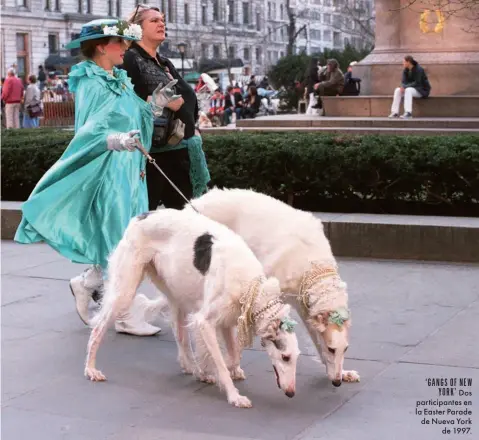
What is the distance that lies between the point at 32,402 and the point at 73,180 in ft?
5.96

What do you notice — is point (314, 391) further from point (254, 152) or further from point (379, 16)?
point (379, 16)

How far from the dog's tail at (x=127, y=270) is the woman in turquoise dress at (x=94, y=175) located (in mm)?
794

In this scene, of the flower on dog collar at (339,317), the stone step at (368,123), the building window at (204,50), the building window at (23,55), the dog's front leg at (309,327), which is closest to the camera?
the flower on dog collar at (339,317)

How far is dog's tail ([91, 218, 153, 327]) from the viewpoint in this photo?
20.1 ft

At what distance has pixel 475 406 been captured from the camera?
18.1 ft

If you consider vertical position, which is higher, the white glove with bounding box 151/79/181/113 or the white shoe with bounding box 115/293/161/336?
the white glove with bounding box 151/79/181/113

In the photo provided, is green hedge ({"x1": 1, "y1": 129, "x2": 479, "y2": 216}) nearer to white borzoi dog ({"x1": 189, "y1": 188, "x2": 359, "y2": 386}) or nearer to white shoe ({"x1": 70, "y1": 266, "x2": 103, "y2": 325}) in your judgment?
white shoe ({"x1": 70, "y1": 266, "x2": 103, "y2": 325})

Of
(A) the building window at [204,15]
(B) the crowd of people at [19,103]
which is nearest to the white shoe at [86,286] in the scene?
(B) the crowd of people at [19,103]

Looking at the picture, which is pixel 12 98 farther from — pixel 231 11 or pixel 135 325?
pixel 231 11

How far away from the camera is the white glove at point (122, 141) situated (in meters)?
6.49

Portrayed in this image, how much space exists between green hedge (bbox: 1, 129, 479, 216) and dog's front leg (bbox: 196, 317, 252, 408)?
5.23m

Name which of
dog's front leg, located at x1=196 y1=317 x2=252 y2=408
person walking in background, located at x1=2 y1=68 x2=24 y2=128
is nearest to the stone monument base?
dog's front leg, located at x1=196 y1=317 x2=252 y2=408

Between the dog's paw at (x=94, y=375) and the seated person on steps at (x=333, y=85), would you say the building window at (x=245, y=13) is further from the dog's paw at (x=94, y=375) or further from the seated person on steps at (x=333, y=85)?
the dog's paw at (x=94, y=375)

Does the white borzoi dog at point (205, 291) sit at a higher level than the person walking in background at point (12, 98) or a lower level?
lower
